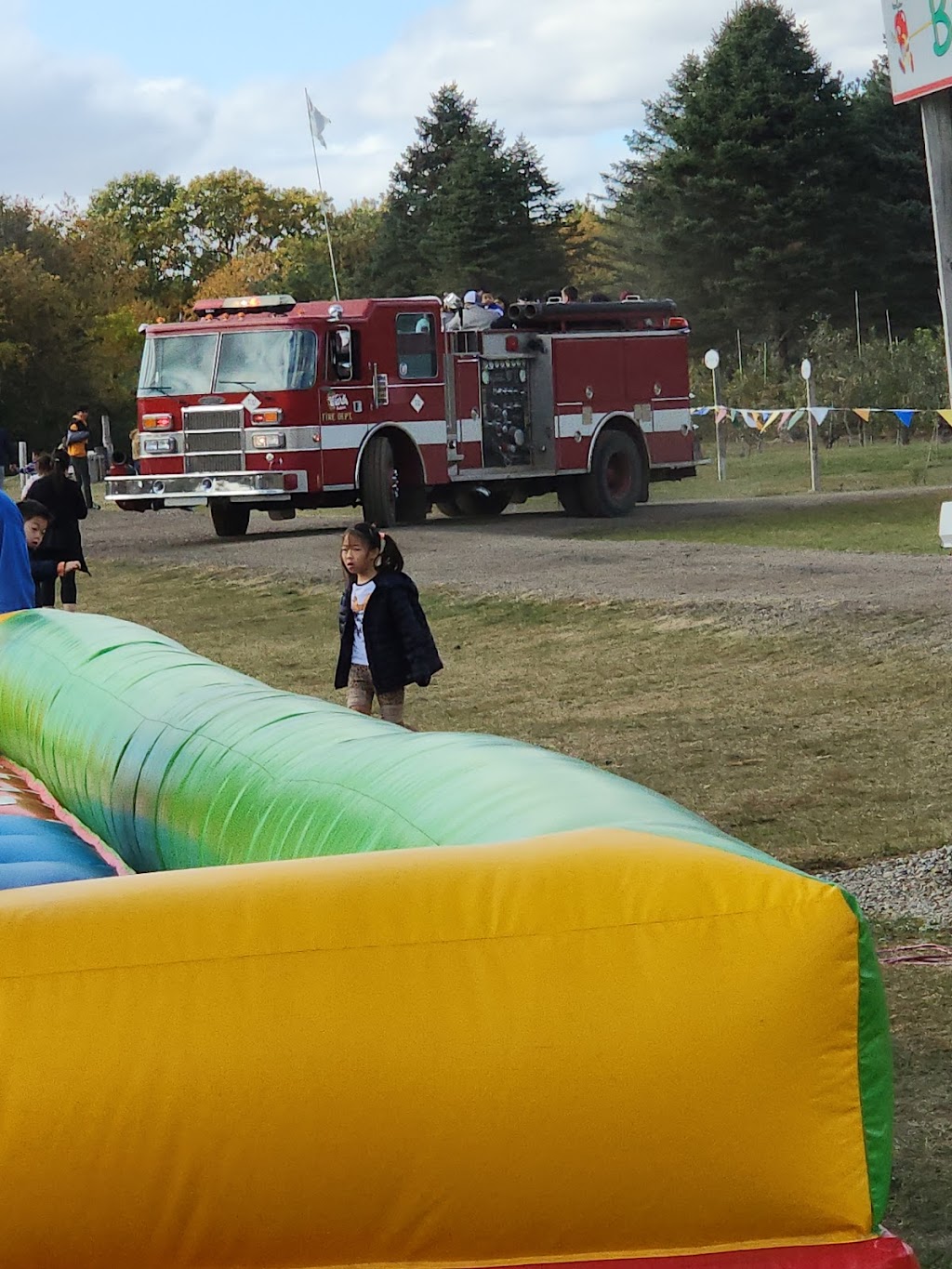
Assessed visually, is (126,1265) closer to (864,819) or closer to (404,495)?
(864,819)

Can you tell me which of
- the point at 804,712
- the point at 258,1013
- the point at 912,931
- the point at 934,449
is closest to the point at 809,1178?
the point at 258,1013

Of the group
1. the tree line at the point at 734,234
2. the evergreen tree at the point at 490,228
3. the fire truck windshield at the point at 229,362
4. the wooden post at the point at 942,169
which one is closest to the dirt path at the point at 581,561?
the fire truck windshield at the point at 229,362

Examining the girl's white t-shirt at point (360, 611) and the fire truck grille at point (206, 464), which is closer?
the girl's white t-shirt at point (360, 611)

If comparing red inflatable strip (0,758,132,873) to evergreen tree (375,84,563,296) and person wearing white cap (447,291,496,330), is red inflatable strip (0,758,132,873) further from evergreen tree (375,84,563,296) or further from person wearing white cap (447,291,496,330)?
evergreen tree (375,84,563,296)

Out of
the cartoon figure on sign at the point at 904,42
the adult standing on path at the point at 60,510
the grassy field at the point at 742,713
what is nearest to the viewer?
the grassy field at the point at 742,713

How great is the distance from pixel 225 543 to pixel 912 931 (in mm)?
18716

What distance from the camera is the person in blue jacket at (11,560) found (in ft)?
30.8

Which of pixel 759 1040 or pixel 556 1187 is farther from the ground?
pixel 759 1040

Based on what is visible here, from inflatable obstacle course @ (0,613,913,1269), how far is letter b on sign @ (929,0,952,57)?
6838 millimetres

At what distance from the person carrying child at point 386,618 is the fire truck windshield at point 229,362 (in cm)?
1383

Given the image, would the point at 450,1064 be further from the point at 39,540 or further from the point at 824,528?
the point at 824,528

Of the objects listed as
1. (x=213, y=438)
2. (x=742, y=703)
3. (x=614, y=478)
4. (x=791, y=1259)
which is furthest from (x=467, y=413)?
(x=791, y=1259)

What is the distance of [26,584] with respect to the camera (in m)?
9.48

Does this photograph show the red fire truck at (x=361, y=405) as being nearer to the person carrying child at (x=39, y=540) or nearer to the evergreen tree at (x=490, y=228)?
the person carrying child at (x=39, y=540)
